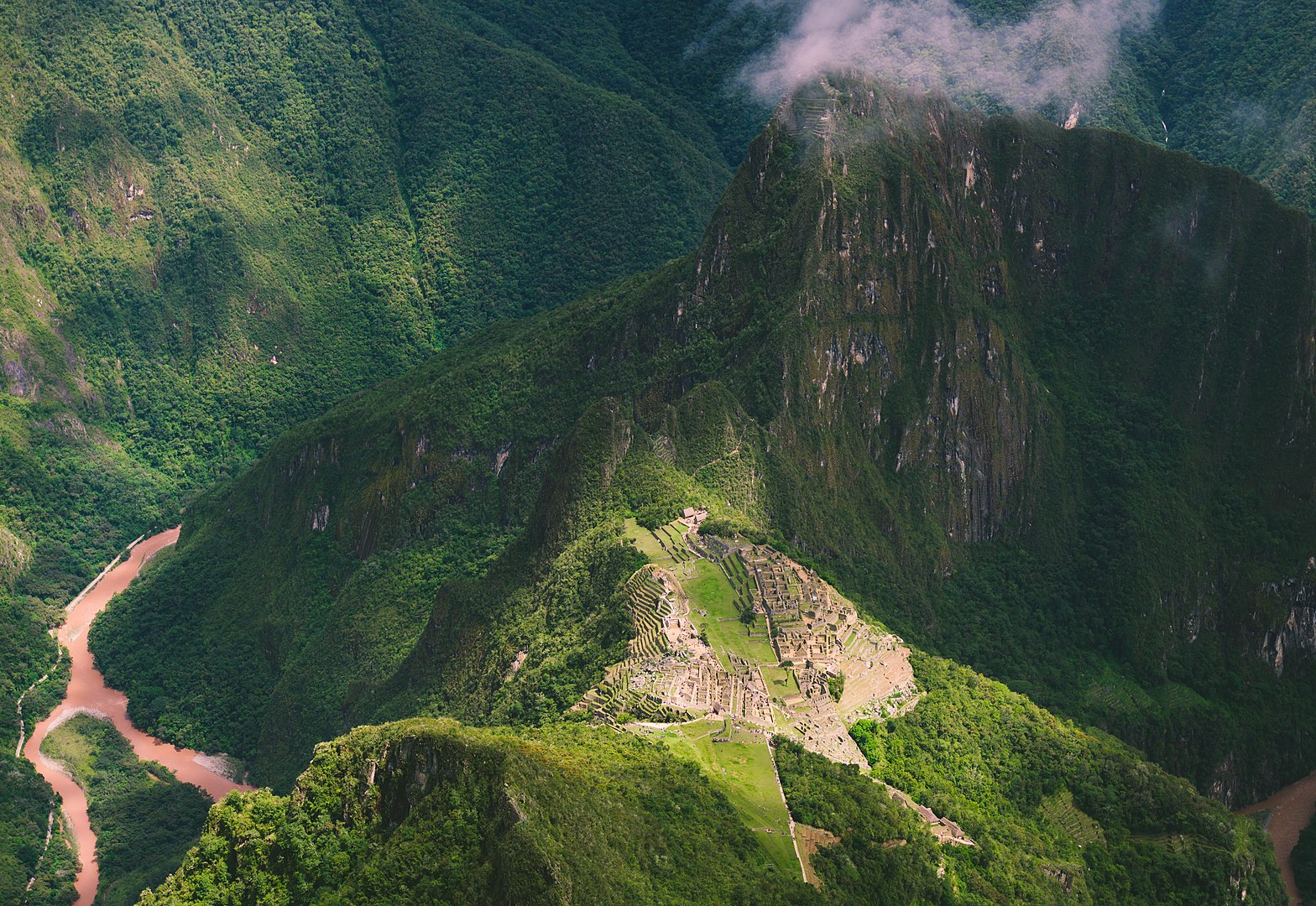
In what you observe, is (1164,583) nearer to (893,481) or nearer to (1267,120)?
(893,481)

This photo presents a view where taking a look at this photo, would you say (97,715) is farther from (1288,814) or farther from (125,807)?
(1288,814)

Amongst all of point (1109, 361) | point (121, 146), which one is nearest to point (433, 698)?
point (1109, 361)

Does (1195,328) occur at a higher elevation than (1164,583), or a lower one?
higher

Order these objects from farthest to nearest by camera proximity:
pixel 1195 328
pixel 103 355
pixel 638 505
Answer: pixel 103 355 < pixel 1195 328 < pixel 638 505

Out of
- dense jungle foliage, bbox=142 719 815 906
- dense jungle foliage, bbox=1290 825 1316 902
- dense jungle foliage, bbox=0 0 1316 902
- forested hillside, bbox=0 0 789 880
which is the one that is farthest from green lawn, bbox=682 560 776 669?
forested hillside, bbox=0 0 789 880

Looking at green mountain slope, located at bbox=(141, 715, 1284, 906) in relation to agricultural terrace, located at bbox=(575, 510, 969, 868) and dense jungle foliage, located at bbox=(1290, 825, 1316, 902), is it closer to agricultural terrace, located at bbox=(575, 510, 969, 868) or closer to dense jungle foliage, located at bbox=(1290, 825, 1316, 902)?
agricultural terrace, located at bbox=(575, 510, 969, 868)

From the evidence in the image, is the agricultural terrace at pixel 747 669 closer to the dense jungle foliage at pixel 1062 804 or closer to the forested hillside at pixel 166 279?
the dense jungle foliage at pixel 1062 804

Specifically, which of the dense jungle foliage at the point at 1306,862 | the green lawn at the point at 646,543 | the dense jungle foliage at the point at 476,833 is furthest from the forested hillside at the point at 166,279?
the dense jungle foliage at the point at 1306,862
